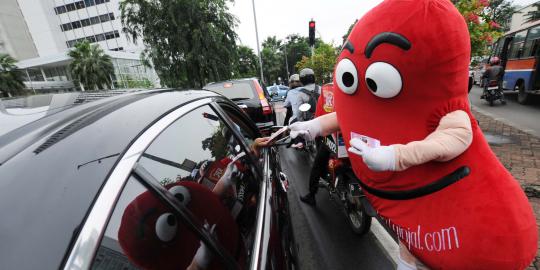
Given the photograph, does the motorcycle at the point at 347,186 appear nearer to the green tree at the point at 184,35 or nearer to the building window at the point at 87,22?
the green tree at the point at 184,35

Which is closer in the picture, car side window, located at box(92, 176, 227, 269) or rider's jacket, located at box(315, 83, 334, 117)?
car side window, located at box(92, 176, 227, 269)

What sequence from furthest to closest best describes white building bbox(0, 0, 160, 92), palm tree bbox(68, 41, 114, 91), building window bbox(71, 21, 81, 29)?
building window bbox(71, 21, 81, 29)
white building bbox(0, 0, 160, 92)
palm tree bbox(68, 41, 114, 91)

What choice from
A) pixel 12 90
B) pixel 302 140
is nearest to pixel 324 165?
pixel 302 140

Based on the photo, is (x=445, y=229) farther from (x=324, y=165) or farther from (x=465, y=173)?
(x=324, y=165)

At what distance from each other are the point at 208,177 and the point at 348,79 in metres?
0.91

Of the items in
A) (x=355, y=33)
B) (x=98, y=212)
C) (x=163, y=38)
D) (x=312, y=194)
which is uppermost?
(x=163, y=38)

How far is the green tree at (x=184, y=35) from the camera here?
504 inches

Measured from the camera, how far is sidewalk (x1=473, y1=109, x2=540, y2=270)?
124 inches

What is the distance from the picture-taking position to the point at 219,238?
3.36 ft

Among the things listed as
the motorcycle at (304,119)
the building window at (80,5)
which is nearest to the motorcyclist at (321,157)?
the motorcycle at (304,119)

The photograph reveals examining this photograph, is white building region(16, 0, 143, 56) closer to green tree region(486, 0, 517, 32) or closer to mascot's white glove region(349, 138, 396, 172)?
mascot's white glove region(349, 138, 396, 172)

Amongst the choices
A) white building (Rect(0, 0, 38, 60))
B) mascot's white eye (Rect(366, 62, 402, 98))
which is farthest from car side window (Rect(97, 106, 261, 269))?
white building (Rect(0, 0, 38, 60))

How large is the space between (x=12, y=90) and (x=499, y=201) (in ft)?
142

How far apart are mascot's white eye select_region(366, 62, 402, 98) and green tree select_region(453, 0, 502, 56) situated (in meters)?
4.67
